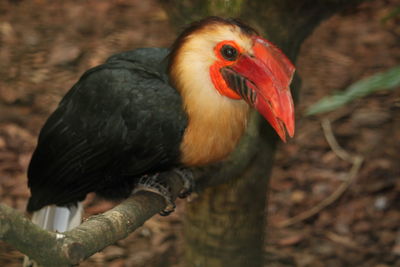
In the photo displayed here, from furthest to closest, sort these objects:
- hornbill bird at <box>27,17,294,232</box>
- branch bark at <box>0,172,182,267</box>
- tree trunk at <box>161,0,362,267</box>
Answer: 1. tree trunk at <box>161,0,362,267</box>
2. hornbill bird at <box>27,17,294,232</box>
3. branch bark at <box>0,172,182,267</box>

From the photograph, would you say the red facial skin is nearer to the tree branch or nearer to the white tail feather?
the tree branch

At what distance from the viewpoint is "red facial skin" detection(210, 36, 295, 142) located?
242 centimetres

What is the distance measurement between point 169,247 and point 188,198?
1.24 m

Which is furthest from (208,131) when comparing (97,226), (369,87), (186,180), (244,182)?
(369,87)

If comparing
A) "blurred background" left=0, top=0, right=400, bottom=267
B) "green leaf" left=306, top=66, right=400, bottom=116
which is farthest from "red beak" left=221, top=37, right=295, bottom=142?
"blurred background" left=0, top=0, right=400, bottom=267

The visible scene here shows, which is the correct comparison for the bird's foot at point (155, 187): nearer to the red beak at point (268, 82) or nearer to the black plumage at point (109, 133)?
the black plumage at point (109, 133)

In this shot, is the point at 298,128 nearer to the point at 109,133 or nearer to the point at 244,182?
the point at 244,182

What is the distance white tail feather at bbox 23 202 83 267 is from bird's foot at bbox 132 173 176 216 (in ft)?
1.39

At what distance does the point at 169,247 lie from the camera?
4.55 metres

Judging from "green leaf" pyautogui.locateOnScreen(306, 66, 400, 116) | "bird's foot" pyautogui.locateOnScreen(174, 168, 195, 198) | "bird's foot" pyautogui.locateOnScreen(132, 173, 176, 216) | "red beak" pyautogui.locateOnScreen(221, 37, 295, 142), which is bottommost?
"bird's foot" pyautogui.locateOnScreen(174, 168, 195, 198)

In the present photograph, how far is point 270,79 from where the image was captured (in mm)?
2455

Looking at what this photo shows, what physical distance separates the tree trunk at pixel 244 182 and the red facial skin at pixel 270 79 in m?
0.56

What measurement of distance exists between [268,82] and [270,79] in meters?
0.01

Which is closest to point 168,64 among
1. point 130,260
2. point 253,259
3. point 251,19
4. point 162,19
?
point 251,19
